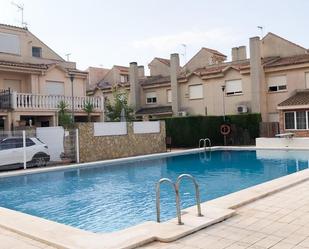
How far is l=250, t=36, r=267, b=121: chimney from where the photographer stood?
3139 centimetres

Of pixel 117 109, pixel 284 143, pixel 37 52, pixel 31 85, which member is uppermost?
pixel 37 52

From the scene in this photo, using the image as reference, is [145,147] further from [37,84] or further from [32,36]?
[32,36]

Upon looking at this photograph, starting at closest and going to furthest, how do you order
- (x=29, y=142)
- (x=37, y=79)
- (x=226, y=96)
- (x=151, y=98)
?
(x=29, y=142), (x=37, y=79), (x=226, y=96), (x=151, y=98)

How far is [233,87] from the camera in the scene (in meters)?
33.9

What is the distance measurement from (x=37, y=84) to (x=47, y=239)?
22.9 meters

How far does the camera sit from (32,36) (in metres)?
30.6

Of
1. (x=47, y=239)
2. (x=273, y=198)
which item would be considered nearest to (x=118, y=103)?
(x=273, y=198)

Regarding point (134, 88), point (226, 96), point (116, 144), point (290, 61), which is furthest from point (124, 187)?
point (134, 88)

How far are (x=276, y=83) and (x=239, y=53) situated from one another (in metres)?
8.17

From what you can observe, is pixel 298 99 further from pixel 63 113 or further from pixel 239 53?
pixel 63 113

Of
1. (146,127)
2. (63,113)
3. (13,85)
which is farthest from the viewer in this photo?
(13,85)

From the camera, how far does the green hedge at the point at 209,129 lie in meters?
29.1

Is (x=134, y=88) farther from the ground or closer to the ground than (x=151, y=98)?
farther from the ground

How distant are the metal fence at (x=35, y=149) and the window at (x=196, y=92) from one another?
18.5 m
